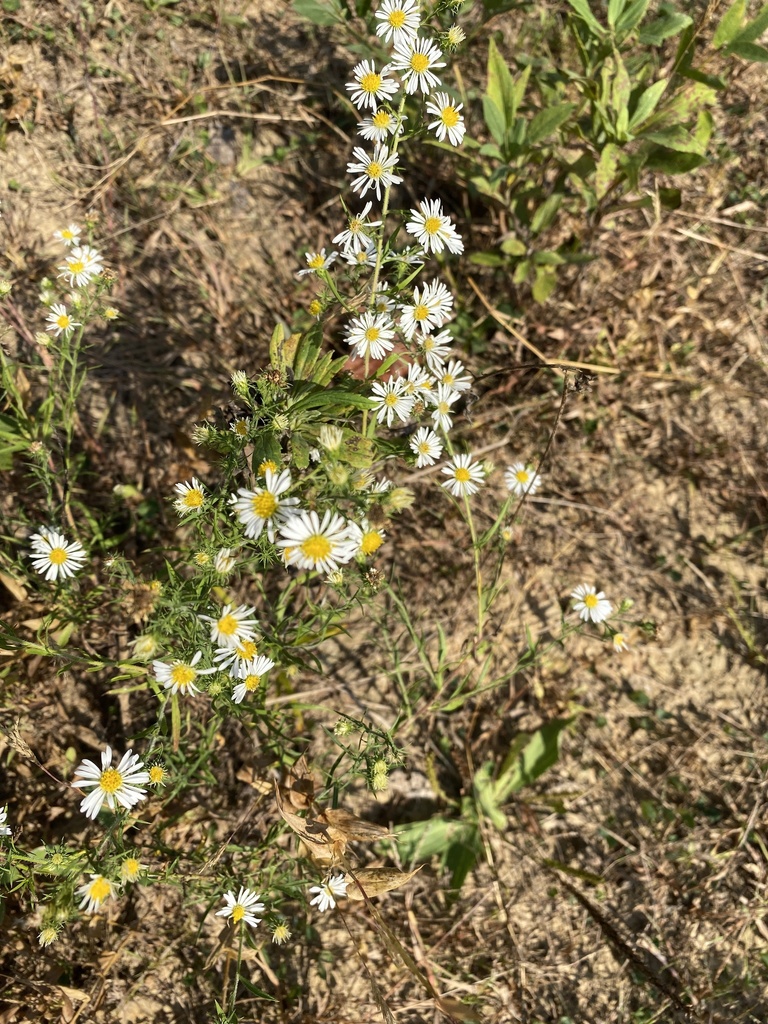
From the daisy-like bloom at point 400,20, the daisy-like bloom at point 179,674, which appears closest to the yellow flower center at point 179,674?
the daisy-like bloom at point 179,674

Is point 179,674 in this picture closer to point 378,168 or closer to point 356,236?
point 356,236

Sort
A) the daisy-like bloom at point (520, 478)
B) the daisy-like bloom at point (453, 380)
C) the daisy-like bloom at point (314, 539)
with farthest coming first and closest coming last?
the daisy-like bloom at point (520, 478)
the daisy-like bloom at point (453, 380)
the daisy-like bloom at point (314, 539)

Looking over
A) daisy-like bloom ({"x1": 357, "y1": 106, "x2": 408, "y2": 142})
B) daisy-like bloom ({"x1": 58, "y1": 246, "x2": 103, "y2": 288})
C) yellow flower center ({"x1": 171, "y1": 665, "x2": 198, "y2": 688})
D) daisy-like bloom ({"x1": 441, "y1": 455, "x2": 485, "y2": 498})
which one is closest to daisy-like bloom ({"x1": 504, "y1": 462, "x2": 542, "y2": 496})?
daisy-like bloom ({"x1": 441, "y1": 455, "x2": 485, "y2": 498})

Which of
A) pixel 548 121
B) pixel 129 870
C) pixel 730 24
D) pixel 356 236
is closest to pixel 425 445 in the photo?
pixel 356 236

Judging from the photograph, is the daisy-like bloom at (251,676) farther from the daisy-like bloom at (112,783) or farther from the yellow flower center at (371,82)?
the yellow flower center at (371,82)

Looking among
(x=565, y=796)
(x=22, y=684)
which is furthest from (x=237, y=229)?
(x=565, y=796)

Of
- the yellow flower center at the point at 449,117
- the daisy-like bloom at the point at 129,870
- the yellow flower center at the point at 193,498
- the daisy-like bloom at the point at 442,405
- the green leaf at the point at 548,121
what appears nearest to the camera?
the daisy-like bloom at the point at 129,870

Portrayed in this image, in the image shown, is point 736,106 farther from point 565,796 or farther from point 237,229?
point 565,796
